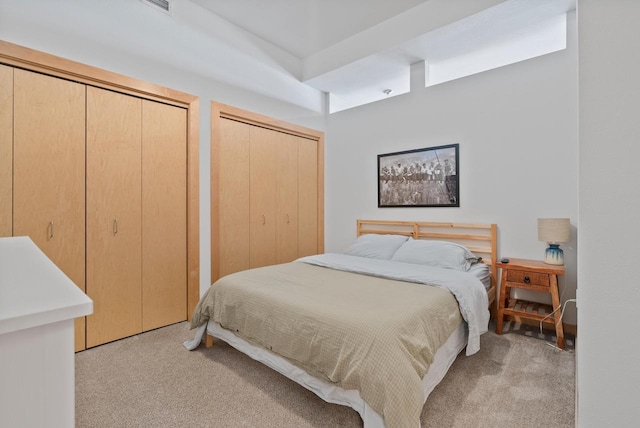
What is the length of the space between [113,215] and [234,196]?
1.19 m

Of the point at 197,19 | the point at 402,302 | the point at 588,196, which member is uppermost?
the point at 197,19

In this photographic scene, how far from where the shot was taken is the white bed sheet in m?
1.47

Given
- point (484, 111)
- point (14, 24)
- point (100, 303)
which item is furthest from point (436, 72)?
point (100, 303)

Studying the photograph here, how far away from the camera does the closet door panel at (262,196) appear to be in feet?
12.0

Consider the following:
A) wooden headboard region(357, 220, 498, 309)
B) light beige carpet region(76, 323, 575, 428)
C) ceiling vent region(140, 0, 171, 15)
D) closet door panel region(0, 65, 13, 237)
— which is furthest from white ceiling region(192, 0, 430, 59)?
light beige carpet region(76, 323, 575, 428)

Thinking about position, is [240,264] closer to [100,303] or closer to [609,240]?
[100,303]

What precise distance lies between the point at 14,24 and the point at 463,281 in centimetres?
364

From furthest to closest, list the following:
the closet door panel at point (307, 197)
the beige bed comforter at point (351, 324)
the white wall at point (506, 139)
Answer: the closet door panel at point (307, 197)
the white wall at point (506, 139)
the beige bed comforter at point (351, 324)

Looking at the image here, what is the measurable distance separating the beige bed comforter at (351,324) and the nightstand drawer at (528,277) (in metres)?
0.96

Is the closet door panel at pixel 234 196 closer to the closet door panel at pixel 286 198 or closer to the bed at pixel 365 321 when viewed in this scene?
the closet door panel at pixel 286 198

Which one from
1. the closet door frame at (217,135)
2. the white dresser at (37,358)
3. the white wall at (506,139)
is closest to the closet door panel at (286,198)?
the closet door frame at (217,135)

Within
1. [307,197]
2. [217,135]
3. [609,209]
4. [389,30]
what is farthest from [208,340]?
[389,30]

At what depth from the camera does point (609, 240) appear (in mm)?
703

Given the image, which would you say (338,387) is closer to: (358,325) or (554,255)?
(358,325)
